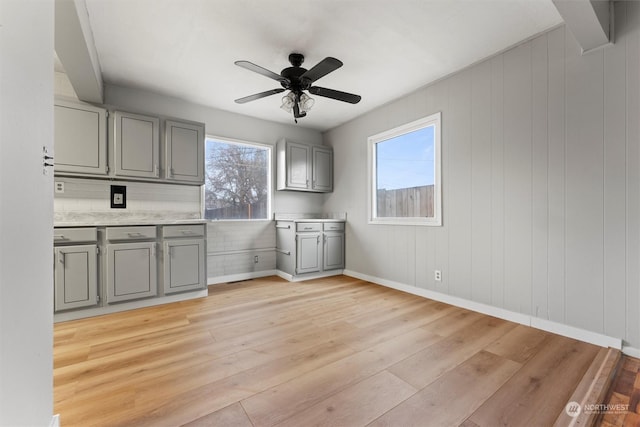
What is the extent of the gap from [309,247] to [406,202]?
5.14 ft

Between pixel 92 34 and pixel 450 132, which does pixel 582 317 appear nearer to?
pixel 450 132

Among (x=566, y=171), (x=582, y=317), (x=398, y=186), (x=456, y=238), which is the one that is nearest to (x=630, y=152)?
(x=566, y=171)

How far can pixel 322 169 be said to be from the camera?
4.76 metres

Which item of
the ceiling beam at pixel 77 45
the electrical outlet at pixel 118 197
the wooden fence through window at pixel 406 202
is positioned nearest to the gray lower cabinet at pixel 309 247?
the wooden fence through window at pixel 406 202

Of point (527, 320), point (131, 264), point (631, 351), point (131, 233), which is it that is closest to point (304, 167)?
point (131, 233)

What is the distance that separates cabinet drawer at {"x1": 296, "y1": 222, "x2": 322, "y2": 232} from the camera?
162 inches

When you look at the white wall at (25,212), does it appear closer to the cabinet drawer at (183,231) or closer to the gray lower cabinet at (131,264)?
the gray lower cabinet at (131,264)

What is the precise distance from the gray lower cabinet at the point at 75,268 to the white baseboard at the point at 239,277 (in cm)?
142

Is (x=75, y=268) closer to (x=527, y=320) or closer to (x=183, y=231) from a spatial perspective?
(x=183, y=231)

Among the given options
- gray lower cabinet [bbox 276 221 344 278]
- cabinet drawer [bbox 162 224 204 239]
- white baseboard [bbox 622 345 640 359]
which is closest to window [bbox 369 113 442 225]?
gray lower cabinet [bbox 276 221 344 278]

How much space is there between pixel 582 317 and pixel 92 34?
4643mm

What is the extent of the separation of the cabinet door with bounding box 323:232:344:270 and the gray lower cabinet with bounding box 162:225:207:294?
1.84 metres

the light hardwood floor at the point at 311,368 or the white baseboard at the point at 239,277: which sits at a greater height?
the white baseboard at the point at 239,277

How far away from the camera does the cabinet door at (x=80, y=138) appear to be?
9.02ft
